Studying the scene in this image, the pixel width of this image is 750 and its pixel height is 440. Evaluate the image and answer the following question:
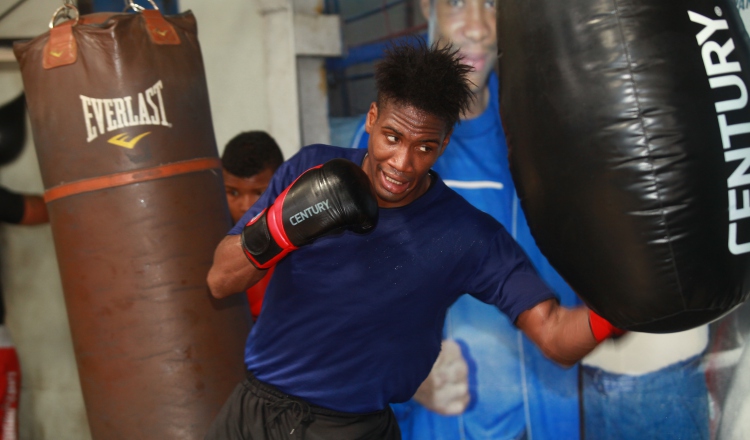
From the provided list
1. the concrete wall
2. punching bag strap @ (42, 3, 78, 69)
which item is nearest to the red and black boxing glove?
punching bag strap @ (42, 3, 78, 69)

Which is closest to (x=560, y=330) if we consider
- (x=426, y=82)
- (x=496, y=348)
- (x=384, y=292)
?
(x=384, y=292)

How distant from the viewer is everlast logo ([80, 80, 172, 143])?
7.29 ft

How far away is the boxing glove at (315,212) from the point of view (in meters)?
1.63

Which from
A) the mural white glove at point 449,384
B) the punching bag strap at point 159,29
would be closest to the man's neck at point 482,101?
the mural white glove at point 449,384

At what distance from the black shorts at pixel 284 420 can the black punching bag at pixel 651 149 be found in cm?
79

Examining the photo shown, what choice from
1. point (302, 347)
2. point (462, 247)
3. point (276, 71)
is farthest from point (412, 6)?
point (302, 347)

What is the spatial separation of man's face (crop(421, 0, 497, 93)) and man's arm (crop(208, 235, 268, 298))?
4.87 ft

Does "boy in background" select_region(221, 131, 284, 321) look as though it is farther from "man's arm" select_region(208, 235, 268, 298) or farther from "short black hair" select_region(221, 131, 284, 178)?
"man's arm" select_region(208, 235, 268, 298)

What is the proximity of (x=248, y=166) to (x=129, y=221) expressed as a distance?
2.65 ft

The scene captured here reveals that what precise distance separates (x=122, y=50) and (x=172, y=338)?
961mm

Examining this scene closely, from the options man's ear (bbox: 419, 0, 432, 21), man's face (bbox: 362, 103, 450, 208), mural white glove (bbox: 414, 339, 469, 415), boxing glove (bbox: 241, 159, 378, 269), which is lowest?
mural white glove (bbox: 414, 339, 469, 415)

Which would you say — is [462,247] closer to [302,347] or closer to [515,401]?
[302,347]

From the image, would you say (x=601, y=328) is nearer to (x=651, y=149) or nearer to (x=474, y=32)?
(x=651, y=149)

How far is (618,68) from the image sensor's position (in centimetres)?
140
